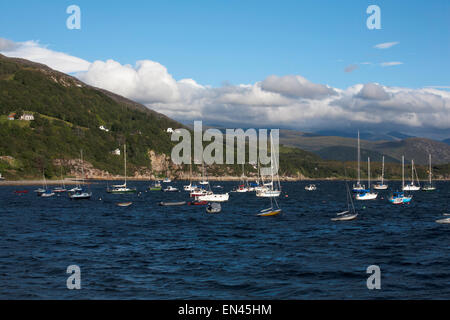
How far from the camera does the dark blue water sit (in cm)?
3731

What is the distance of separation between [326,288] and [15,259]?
109 feet

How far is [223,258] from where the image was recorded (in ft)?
169

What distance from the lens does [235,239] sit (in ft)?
220

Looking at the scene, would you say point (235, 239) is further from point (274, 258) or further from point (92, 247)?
point (92, 247)

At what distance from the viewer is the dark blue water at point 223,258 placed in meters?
37.3
